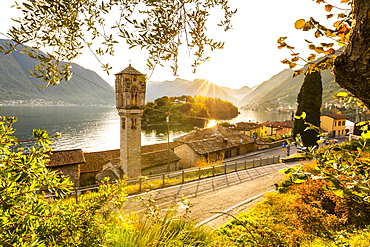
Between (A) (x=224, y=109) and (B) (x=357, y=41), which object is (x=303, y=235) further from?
(A) (x=224, y=109)

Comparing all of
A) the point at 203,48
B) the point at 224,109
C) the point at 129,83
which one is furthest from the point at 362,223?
the point at 224,109

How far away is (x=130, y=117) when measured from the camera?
858 inches

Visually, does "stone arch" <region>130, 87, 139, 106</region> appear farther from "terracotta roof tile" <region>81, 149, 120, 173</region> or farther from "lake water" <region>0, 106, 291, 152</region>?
"lake water" <region>0, 106, 291, 152</region>

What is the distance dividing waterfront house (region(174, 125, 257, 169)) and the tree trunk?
1138 inches

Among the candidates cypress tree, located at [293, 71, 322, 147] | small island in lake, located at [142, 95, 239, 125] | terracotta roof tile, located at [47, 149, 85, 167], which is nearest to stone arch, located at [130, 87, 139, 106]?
terracotta roof tile, located at [47, 149, 85, 167]

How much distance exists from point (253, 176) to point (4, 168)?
20.0 meters

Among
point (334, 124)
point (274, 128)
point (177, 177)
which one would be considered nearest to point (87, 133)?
point (274, 128)

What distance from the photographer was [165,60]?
3.57m

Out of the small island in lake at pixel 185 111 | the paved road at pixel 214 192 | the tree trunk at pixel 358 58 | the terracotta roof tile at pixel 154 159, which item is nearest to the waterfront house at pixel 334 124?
the paved road at pixel 214 192

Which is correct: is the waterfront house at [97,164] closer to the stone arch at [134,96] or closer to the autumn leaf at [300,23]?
the stone arch at [134,96]

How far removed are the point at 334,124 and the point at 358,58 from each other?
57.9 meters

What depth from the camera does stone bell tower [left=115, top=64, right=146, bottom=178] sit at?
2152 cm

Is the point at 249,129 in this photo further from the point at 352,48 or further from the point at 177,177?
the point at 352,48

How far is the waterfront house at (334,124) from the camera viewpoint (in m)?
47.8
